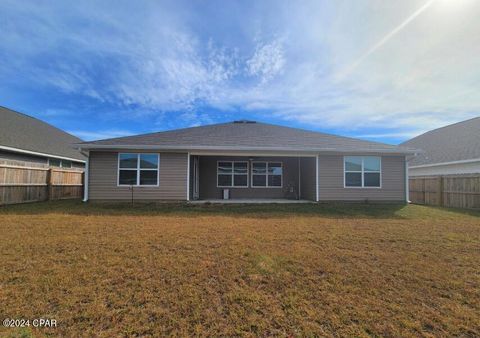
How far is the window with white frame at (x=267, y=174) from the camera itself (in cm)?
1434

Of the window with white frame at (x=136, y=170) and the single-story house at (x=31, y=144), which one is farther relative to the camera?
the single-story house at (x=31, y=144)

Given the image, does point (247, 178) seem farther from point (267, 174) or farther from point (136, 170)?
point (136, 170)

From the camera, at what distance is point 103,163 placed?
36.2 ft

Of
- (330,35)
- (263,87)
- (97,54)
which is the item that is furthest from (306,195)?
(97,54)

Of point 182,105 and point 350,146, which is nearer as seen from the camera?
point 350,146

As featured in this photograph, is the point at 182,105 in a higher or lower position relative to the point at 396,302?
higher

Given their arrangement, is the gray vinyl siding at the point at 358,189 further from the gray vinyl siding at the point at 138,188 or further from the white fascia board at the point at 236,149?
the gray vinyl siding at the point at 138,188

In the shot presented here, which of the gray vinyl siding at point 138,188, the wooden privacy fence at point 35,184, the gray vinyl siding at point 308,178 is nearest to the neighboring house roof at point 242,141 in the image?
the gray vinyl siding at point 138,188

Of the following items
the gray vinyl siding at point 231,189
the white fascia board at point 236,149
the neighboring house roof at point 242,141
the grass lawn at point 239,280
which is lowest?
the grass lawn at point 239,280

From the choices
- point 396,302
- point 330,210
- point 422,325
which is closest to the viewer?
point 422,325

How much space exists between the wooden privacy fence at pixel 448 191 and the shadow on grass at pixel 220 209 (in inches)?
128

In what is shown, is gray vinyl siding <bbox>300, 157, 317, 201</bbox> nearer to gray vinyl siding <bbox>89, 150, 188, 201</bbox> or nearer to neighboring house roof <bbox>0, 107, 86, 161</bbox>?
gray vinyl siding <bbox>89, 150, 188, 201</bbox>

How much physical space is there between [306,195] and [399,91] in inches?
284

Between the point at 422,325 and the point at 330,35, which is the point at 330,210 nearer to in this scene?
A: the point at 330,35
